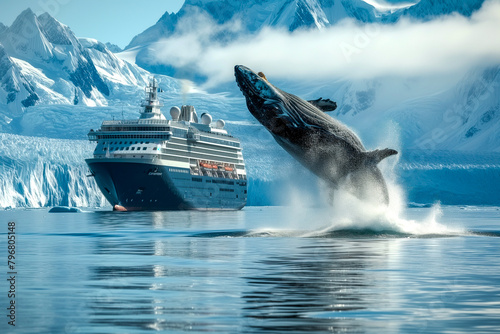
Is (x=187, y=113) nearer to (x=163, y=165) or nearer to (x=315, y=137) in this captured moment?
(x=163, y=165)

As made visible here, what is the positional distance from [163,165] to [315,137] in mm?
76127

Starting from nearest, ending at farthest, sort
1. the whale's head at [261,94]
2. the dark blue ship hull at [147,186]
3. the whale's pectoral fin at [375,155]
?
the whale's head at [261,94] < the whale's pectoral fin at [375,155] < the dark blue ship hull at [147,186]

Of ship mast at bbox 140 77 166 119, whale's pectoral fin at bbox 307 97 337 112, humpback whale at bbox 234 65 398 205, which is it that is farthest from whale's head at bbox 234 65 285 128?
ship mast at bbox 140 77 166 119

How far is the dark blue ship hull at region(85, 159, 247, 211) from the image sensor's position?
10069 cm

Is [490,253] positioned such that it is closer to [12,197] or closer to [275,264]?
[275,264]

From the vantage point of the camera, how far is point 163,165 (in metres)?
104

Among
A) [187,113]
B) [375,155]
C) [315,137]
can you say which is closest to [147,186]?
[187,113]

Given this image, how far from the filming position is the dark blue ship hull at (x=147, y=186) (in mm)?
100688

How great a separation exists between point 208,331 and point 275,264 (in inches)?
412

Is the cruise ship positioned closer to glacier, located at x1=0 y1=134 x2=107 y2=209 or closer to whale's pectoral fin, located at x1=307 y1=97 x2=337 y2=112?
glacier, located at x1=0 y1=134 x2=107 y2=209

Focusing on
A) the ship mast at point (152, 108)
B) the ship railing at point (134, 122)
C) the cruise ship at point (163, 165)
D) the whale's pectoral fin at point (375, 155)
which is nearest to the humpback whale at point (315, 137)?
the whale's pectoral fin at point (375, 155)

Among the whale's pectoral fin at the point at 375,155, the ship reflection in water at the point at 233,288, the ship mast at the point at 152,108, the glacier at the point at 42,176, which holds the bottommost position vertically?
the ship reflection in water at the point at 233,288

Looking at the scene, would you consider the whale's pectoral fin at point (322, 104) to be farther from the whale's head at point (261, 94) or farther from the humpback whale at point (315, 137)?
the whale's head at point (261, 94)

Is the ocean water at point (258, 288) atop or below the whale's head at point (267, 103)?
below
